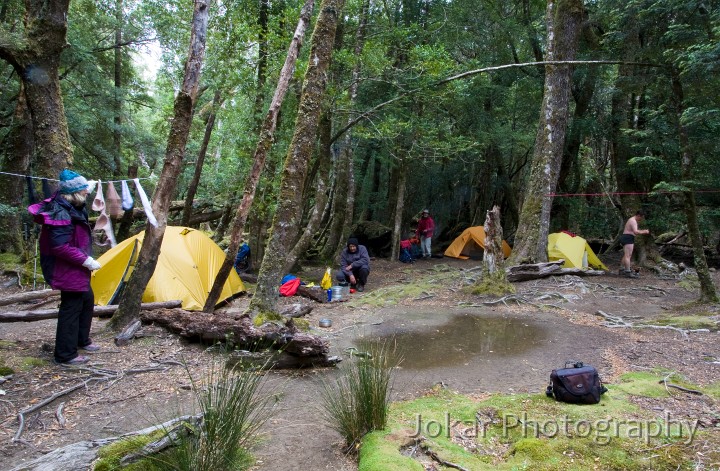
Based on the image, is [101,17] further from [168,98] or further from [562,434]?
[562,434]

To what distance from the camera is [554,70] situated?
34.2 ft

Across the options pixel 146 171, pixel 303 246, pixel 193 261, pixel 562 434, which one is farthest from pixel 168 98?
pixel 562 434

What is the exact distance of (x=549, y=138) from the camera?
415 inches

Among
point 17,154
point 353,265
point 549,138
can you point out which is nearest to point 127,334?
point 353,265

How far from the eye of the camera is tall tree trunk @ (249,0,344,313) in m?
6.30

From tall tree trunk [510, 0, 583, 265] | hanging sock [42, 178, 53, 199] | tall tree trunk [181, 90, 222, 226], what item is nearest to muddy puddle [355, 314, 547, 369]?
tall tree trunk [510, 0, 583, 265]

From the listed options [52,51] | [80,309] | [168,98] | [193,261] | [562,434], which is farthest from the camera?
[168,98]

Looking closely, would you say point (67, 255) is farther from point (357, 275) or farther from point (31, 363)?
point (357, 275)

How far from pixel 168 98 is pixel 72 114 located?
15.0 metres

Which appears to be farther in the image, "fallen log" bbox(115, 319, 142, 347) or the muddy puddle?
the muddy puddle

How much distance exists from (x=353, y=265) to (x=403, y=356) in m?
4.97

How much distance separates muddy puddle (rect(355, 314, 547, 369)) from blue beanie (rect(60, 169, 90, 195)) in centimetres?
331

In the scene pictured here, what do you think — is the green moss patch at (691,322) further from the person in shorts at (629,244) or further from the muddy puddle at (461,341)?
the person in shorts at (629,244)

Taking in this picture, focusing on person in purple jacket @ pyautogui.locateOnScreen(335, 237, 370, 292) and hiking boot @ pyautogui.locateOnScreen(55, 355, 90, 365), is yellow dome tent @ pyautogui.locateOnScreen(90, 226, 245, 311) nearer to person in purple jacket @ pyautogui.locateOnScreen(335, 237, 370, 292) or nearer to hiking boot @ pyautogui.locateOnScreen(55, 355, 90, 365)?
person in purple jacket @ pyautogui.locateOnScreen(335, 237, 370, 292)
